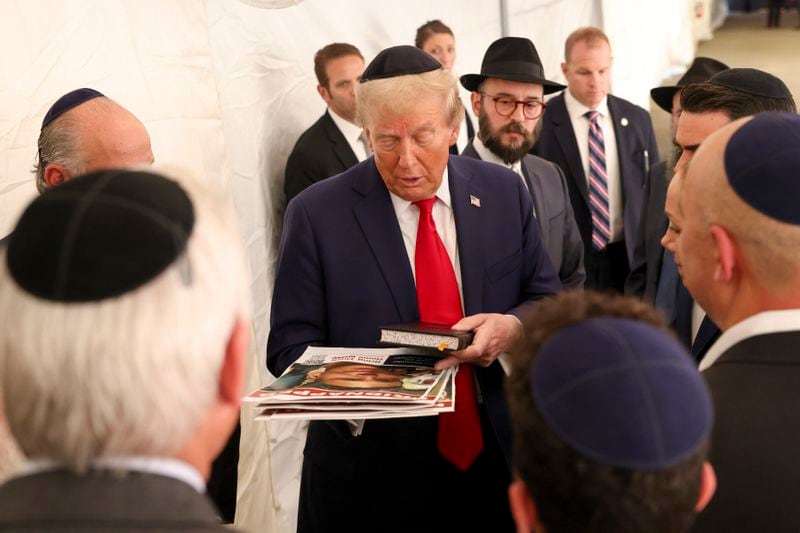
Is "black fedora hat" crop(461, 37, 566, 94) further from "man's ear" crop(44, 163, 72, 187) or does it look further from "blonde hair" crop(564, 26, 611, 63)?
"man's ear" crop(44, 163, 72, 187)

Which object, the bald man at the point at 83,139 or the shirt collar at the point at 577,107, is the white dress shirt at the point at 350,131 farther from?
the bald man at the point at 83,139

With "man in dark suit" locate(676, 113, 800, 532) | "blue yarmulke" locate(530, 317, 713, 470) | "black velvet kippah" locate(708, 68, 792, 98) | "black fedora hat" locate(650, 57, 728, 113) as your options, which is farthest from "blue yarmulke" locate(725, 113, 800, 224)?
"black fedora hat" locate(650, 57, 728, 113)

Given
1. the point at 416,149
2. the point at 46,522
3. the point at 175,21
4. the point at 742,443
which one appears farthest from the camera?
the point at 175,21

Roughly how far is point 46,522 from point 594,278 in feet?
14.1

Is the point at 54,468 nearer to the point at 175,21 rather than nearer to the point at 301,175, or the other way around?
the point at 175,21

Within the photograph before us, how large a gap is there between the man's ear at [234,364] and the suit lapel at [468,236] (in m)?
1.51

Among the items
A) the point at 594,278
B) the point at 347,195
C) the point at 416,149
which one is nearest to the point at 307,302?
the point at 347,195

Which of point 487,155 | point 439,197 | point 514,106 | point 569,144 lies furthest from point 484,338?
point 569,144

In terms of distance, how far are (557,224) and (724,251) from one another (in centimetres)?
202

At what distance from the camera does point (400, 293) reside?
256 cm

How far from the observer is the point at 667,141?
35.6 feet

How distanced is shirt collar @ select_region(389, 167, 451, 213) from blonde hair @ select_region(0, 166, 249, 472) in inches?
63.1

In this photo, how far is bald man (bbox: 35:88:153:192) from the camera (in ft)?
7.80

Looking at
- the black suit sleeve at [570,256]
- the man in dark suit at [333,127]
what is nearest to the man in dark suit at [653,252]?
the black suit sleeve at [570,256]
